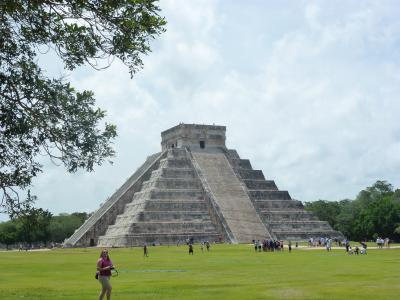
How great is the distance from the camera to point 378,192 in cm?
10006

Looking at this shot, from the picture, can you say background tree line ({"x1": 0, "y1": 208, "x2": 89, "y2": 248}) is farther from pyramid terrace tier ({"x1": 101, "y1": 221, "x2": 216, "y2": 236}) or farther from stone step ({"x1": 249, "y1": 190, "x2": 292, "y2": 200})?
stone step ({"x1": 249, "y1": 190, "x2": 292, "y2": 200})

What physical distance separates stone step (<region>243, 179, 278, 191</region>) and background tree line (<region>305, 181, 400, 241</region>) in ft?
39.5

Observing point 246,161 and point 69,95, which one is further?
point 246,161

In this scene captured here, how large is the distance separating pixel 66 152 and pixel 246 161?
52296 mm

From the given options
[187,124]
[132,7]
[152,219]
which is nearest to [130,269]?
[132,7]

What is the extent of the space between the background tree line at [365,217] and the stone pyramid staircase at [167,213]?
722 inches

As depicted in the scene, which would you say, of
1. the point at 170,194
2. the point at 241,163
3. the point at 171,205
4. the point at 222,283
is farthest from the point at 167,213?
the point at 222,283

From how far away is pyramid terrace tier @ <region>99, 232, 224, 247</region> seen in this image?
1795 inches

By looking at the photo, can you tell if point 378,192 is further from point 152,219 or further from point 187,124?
point 152,219

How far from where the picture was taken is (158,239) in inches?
1843

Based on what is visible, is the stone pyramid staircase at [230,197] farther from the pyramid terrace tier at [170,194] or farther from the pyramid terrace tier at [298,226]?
the pyramid terrace tier at [170,194]

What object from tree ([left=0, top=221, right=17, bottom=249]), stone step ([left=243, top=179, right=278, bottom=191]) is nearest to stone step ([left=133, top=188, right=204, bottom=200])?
stone step ([left=243, top=179, right=278, bottom=191])

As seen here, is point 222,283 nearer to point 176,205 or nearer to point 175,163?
point 176,205

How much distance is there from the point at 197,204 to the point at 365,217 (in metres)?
24.1
